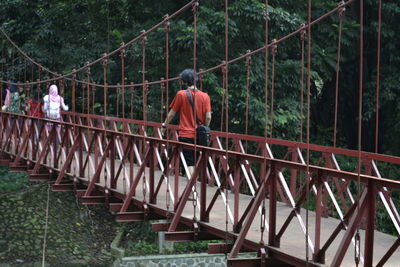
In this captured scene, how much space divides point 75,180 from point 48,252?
608 centimetres

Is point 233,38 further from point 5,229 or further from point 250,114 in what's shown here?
point 5,229

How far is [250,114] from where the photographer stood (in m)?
12.8

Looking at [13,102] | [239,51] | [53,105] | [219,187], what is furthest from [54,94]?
[219,187]

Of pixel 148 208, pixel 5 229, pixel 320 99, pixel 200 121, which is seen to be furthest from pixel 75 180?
pixel 320 99

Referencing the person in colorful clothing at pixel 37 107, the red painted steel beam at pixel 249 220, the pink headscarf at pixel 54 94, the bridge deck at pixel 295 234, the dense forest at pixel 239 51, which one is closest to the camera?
the bridge deck at pixel 295 234

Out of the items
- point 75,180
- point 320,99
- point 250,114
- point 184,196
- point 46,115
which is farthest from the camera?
point 320,99

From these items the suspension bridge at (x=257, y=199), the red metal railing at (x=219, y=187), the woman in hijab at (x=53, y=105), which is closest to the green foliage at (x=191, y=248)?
the red metal railing at (x=219, y=187)

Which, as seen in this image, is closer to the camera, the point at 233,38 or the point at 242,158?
the point at 242,158

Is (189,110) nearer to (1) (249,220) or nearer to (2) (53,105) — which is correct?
(1) (249,220)

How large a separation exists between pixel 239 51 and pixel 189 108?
7420 millimetres

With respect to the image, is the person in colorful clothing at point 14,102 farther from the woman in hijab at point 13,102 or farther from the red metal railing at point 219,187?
the red metal railing at point 219,187

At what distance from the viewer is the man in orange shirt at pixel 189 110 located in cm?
612

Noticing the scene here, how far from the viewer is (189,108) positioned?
623 cm

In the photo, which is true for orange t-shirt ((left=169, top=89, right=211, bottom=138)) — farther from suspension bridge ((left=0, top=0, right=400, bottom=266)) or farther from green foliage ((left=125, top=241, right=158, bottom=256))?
green foliage ((left=125, top=241, right=158, bottom=256))
